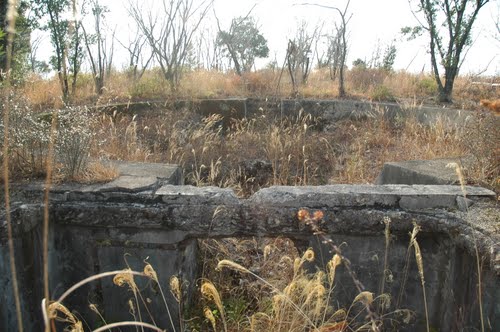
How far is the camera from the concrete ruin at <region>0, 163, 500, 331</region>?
2.39 meters

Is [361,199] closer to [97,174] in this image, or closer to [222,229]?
[222,229]

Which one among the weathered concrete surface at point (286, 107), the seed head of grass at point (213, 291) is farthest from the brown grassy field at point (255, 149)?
the weathered concrete surface at point (286, 107)

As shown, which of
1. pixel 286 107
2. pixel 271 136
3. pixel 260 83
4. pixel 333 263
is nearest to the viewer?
pixel 333 263

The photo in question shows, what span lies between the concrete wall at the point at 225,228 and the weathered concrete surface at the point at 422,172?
22.9 inches

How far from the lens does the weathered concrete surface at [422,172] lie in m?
3.17

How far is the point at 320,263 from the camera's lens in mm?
2527

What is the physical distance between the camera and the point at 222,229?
247cm

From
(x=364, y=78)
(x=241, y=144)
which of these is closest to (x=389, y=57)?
(x=364, y=78)

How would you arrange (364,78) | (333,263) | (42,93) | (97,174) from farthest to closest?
(364,78) < (42,93) < (97,174) < (333,263)

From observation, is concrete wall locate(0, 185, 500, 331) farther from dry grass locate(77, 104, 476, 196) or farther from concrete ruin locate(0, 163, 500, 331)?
dry grass locate(77, 104, 476, 196)

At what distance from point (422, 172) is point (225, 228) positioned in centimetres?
188

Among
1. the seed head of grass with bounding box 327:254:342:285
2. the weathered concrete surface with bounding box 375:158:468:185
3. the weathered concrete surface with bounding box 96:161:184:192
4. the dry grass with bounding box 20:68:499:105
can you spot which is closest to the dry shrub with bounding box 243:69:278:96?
the dry grass with bounding box 20:68:499:105

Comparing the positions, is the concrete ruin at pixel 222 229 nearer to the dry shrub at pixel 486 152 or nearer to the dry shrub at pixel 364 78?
the dry shrub at pixel 486 152

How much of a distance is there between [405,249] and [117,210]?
5.82 ft
